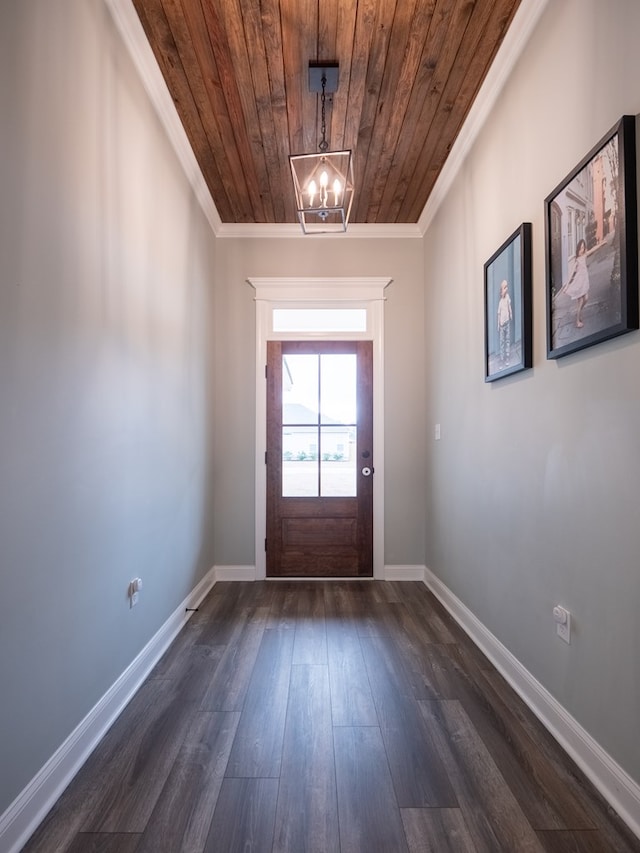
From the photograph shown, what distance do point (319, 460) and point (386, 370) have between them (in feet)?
3.09

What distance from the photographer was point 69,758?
1.52 meters

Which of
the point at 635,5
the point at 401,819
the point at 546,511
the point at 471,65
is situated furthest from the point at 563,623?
the point at 471,65

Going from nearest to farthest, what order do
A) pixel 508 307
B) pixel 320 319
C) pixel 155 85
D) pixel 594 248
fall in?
pixel 594 248 → pixel 508 307 → pixel 155 85 → pixel 320 319

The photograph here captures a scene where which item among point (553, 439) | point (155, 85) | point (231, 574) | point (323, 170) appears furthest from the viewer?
point (231, 574)

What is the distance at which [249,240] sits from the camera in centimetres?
381

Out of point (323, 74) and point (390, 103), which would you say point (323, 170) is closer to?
point (323, 74)

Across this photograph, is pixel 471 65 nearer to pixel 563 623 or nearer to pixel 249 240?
pixel 249 240

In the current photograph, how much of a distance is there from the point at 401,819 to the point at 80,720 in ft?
3.70

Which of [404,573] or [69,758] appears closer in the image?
[69,758]

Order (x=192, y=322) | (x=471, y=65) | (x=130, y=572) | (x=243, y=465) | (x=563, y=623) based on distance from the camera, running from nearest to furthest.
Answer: (x=563, y=623) → (x=130, y=572) → (x=471, y=65) → (x=192, y=322) → (x=243, y=465)

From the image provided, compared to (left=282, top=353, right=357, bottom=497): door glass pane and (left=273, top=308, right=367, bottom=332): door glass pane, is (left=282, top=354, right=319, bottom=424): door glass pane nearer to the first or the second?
(left=282, top=353, right=357, bottom=497): door glass pane

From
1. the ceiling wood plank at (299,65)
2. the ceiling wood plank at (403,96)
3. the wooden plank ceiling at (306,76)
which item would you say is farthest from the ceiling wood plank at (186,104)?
the ceiling wood plank at (403,96)

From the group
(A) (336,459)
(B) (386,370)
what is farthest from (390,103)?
(A) (336,459)

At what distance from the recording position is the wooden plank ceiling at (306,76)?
76.8 inches
